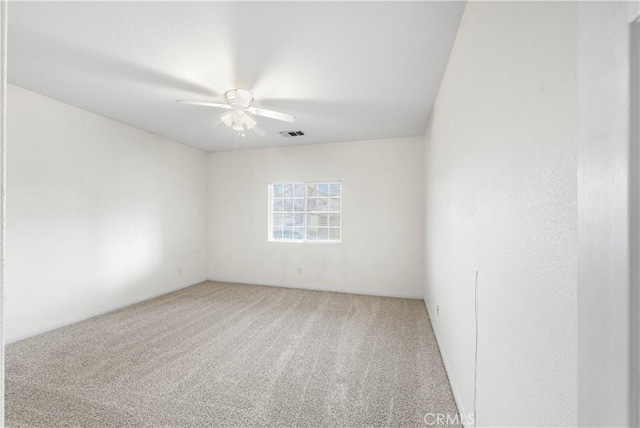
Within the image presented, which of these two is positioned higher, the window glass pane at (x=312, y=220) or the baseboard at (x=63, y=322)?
the window glass pane at (x=312, y=220)

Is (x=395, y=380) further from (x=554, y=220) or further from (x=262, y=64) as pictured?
(x=262, y=64)

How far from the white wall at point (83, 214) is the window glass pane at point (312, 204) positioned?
86.8 inches

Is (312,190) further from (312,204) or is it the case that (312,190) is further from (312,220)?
(312,220)

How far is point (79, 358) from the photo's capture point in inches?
95.5

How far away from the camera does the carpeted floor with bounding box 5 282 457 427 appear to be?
69.2 inches

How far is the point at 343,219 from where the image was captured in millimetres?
4660

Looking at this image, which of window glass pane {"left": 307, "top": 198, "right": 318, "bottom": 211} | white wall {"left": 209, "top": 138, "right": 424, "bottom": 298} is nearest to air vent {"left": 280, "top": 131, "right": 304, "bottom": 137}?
white wall {"left": 209, "top": 138, "right": 424, "bottom": 298}

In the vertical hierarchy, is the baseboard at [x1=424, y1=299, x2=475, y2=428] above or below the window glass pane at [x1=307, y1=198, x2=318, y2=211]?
below

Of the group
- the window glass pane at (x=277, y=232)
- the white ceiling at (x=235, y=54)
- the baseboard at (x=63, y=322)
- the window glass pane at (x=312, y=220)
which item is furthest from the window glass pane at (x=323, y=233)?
the baseboard at (x=63, y=322)

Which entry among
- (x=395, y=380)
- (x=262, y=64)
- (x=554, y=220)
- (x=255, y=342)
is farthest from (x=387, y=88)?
(x=255, y=342)

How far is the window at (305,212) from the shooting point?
4797 mm

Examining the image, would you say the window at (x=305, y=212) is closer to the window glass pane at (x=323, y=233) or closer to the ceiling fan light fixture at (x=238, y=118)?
the window glass pane at (x=323, y=233)

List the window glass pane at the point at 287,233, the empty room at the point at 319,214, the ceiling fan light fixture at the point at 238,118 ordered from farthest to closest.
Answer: the window glass pane at the point at 287,233, the ceiling fan light fixture at the point at 238,118, the empty room at the point at 319,214

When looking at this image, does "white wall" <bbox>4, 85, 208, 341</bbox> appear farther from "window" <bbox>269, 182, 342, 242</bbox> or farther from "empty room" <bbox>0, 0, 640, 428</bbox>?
"window" <bbox>269, 182, 342, 242</bbox>
